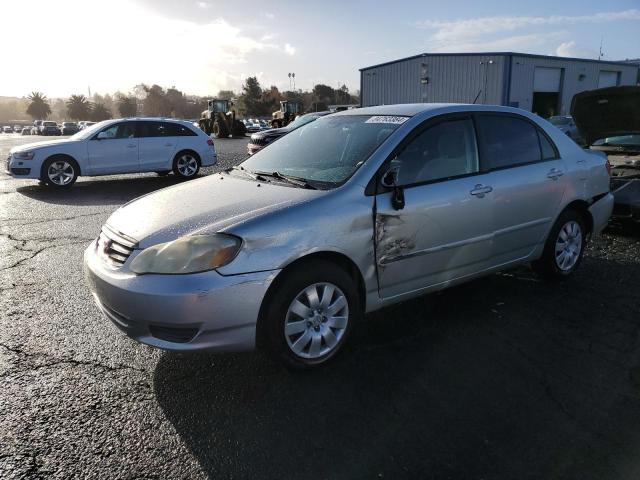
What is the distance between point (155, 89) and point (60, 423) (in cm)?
11558

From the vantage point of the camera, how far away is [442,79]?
3134cm

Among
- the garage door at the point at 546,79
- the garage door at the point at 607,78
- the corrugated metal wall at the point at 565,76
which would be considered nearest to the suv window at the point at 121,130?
the corrugated metal wall at the point at 565,76

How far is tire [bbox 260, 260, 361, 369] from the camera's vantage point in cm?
288

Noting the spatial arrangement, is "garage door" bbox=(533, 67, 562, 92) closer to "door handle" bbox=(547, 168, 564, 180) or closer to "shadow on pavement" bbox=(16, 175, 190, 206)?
"shadow on pavement" bbox=(16, 175, 190, 206)

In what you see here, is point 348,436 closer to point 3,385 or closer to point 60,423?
point 60,423

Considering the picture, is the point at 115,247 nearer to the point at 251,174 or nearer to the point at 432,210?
the point at 251,174

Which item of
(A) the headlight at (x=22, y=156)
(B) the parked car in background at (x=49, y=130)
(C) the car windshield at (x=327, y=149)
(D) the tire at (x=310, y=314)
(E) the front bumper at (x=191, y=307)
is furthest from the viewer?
(B) the parked car in background at (x=49, y=130)

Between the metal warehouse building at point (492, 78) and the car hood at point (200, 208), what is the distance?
27748mm

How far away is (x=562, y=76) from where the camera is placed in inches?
1331

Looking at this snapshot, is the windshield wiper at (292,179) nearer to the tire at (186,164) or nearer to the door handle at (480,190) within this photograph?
the door handle at (480,190)

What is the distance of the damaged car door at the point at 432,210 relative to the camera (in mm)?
3295

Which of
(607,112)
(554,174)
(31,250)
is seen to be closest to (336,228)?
(554,174)

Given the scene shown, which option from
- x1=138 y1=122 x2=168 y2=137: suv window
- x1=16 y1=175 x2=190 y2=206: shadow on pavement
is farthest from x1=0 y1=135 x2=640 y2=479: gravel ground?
x1=138 y1=122 x2=168 y2=137: suv window

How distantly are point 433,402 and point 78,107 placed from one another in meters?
107
